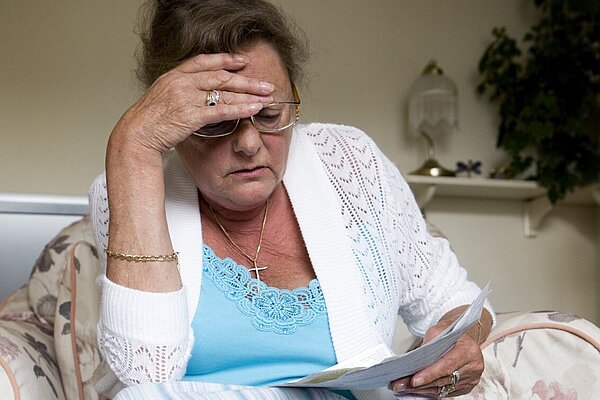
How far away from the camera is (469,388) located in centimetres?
109

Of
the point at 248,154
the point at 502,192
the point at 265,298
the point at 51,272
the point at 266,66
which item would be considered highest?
the point at 266,66

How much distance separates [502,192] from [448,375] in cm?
156

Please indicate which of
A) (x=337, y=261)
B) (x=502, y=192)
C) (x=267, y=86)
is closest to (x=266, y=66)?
(x=267, y=86)

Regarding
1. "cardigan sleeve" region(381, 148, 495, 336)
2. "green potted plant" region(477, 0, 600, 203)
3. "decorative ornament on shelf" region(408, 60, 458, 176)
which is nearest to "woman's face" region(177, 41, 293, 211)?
"cardigan sleeve" region(381, 148, 495, 336)

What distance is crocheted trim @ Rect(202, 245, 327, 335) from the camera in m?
1.13

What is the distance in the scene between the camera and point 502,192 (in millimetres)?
2486

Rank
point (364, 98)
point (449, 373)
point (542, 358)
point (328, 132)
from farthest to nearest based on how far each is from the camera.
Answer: point (364, 98) → point (328, 132) → point (542, 358) → point (449, 373)

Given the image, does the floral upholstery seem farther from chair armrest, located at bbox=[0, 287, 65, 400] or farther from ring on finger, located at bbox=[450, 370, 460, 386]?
ring on finger, located at bbox=[450, 370, 460, 386]

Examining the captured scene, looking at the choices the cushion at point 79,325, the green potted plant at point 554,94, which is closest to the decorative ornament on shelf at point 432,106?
the green potted plant at point 554,94

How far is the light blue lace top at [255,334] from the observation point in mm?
1108

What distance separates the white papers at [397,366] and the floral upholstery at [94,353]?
31 cm

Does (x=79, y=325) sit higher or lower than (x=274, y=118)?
lower

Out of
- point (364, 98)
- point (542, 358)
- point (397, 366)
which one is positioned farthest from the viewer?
point (364, 98)

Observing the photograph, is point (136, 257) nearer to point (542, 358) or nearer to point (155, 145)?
point (155, 145)
